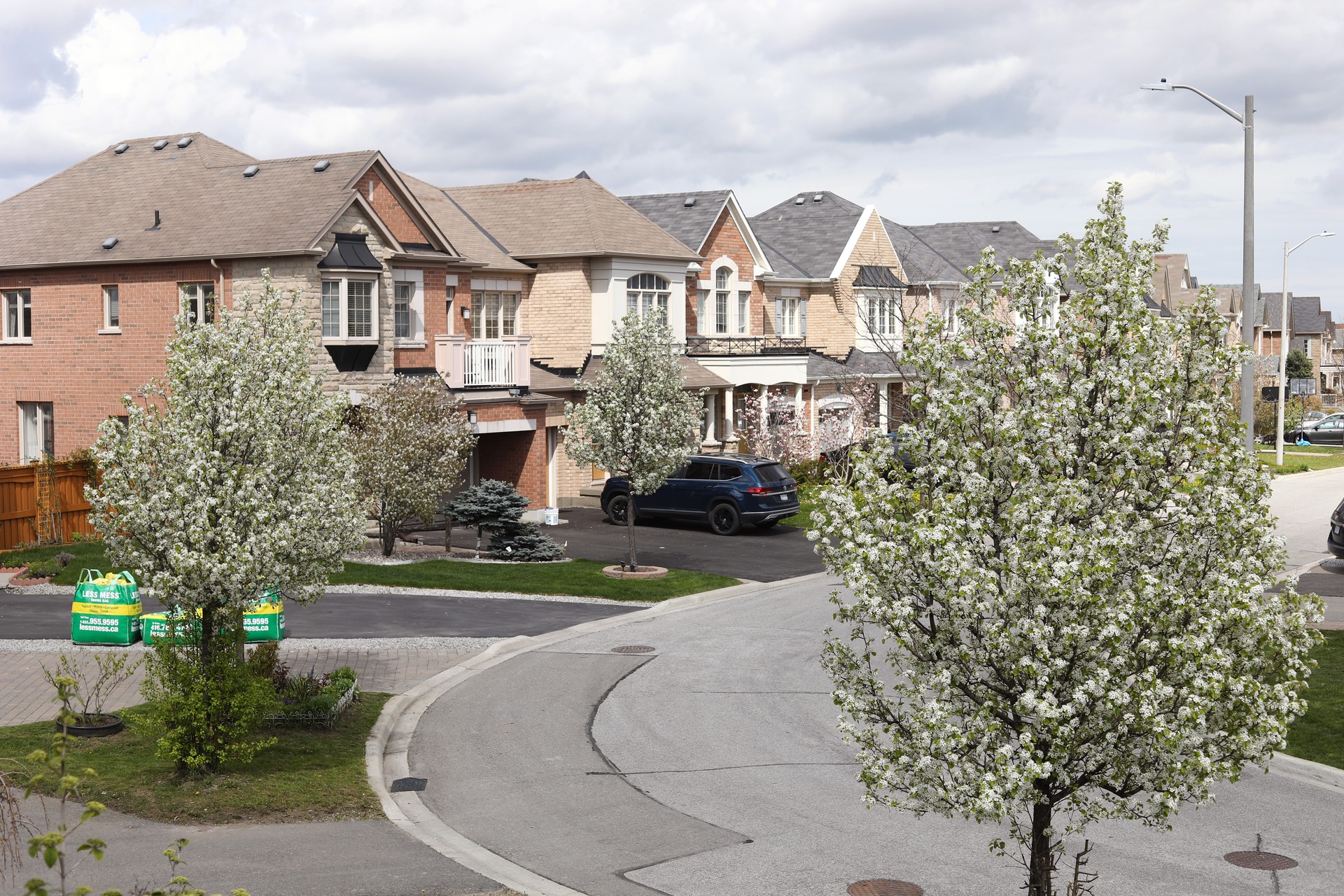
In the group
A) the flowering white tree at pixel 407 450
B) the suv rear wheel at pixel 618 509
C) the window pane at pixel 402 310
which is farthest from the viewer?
the suv rear wheel at pixel 618 509

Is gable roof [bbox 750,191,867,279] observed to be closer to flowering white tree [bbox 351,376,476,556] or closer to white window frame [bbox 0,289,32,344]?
flowering white tree [bbox 351,376,476,556]

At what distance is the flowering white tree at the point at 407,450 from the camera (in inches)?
964

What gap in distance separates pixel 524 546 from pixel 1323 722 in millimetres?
16169

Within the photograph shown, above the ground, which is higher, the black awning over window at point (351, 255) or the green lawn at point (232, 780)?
the black awning over window at point (351, 255)

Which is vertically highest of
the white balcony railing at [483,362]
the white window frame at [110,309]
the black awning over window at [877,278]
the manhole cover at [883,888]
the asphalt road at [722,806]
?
the black awning over window at [877,278]

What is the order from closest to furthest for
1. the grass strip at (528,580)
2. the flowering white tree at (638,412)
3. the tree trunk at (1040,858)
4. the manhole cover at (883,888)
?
1. the tree trunk at (1040,858)
2. the manhole cover at (883,888)
3. the grass strip at (528,580)
4. the flowering white tree at (638,412)

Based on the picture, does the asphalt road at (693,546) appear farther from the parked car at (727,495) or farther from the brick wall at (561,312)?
the brick wall at (561,312)

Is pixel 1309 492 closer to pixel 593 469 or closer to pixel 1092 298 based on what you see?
pixel 593 469

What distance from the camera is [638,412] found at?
81.7 ft

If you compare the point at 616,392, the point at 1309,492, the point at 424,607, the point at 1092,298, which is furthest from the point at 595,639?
the point at 1309,492

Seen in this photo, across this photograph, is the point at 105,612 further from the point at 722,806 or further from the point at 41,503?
the point at 722,806

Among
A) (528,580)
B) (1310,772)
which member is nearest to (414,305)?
(528,580)

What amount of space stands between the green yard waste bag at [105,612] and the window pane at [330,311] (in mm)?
11652

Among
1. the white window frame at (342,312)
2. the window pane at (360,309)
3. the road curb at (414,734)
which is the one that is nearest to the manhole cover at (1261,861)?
the road curb at (414,734)
